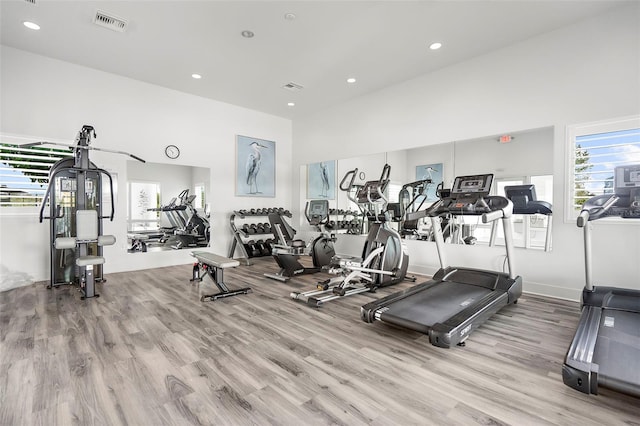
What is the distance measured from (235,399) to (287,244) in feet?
11.0

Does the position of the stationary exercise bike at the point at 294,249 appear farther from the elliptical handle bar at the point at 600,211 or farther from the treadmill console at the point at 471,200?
the elliptical handle bar at the point at 600,211

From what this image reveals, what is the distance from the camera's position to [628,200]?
2.92 metres

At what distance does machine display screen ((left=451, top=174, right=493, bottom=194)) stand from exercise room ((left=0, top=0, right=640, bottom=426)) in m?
0.05

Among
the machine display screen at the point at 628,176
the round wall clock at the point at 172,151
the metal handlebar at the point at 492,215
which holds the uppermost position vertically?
the round wall clock at the point at 172,151

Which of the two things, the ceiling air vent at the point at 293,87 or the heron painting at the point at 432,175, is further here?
the ceiling air vent at the point at 293,87

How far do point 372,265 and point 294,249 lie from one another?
52.1 inches

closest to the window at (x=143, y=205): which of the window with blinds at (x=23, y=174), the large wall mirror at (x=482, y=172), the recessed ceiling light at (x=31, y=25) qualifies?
the window with blinds at (x=23, y=174)

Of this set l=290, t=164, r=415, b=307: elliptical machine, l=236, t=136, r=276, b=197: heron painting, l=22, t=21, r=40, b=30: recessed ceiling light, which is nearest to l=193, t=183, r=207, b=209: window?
l=236, t=136, r=276, b=197: heron painting

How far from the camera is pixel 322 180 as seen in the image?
7078 mm

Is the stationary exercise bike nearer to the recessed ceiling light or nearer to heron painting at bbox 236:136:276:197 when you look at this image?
heron painting at bbox 236:136:276:197

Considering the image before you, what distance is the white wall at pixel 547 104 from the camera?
3434 millimetres

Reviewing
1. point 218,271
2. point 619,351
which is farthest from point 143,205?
point 619,351

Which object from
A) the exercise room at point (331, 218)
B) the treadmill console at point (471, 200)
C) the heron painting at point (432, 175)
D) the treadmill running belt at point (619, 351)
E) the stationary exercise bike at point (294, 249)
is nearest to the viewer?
the treadmill running belt at point (619, 351)

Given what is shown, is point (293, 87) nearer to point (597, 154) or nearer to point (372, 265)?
point (372, 265)
